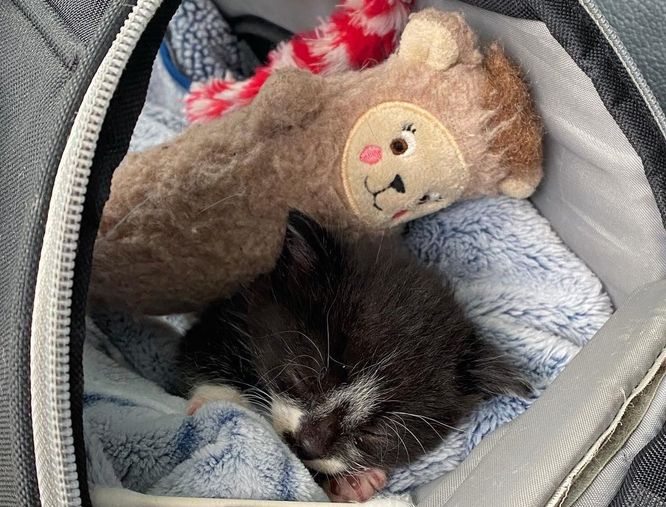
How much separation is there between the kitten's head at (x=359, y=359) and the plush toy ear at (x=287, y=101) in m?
0.14

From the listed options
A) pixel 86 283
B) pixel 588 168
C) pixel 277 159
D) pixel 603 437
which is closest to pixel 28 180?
pixel 86 283

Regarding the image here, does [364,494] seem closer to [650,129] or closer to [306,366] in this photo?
[306,366]

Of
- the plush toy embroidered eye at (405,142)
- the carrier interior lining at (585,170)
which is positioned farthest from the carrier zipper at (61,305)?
the carrier interior lining at (585,170)

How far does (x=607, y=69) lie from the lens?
795 mm

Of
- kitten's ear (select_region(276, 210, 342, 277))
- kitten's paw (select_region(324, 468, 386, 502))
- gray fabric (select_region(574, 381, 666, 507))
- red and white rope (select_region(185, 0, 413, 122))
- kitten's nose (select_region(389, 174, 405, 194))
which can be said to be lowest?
kitten's paw (select_region(324, 468, 386, 502))

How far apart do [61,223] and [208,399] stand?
454mm

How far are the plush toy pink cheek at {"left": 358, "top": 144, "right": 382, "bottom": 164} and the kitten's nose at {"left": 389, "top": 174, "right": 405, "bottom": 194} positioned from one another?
4cm

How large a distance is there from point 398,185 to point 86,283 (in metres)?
0.50

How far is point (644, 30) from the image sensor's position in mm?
1068

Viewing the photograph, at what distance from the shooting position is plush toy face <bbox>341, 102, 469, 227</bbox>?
3.29 feet

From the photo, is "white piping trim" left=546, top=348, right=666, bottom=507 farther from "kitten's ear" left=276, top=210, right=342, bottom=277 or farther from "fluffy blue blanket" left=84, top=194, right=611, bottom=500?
"kitten's ear" left=276, top=210, right=342, bottom=277

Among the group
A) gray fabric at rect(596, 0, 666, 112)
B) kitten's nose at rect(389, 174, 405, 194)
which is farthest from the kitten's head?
gray fabric at rect(596, 0, 666, 112)

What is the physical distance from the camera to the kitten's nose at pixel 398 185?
102cm

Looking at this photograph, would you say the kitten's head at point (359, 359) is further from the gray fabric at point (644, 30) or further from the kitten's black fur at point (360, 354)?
the gray fabric at point (644, 30)
